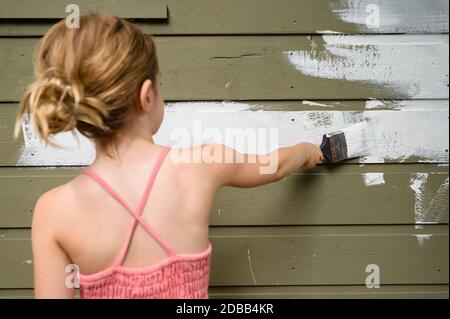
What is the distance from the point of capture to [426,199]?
7.23 feet

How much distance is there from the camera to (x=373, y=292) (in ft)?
7.37

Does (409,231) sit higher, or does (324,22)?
(324,22)

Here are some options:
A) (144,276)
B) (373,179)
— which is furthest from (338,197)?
(144,276)

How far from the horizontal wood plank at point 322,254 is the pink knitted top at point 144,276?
27.0 inches

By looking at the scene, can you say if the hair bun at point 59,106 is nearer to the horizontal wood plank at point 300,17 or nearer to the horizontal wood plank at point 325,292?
the horizontal wood plank at point 300,17

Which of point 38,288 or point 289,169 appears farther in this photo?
point 289,169

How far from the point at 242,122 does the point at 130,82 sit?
81 centimetres

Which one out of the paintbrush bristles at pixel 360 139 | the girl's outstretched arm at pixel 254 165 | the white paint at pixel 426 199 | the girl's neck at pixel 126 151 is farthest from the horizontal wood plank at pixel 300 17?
the girl's neck at pixel 126 151

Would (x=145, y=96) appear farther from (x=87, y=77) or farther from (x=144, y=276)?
(x=144, y=276)

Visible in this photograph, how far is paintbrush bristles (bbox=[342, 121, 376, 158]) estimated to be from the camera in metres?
2.13

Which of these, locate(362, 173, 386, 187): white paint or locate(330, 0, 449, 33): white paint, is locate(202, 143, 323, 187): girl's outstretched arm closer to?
locate(362, 173, 386, 187): white paint

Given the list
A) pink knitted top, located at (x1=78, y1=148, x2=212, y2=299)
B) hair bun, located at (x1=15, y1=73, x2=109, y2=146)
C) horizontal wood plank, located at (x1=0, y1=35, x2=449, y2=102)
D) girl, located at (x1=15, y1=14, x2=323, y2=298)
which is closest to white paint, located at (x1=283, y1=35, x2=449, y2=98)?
horizontal wood plank, located at (x1=0, y1=35, x2=449, y2=102)

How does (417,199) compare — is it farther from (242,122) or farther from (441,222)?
(242,122)
